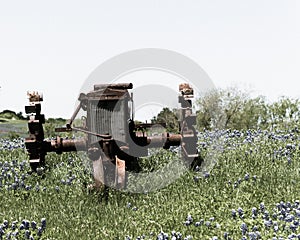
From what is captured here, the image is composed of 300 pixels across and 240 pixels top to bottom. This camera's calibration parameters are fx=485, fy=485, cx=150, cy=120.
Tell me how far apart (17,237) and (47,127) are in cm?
1203

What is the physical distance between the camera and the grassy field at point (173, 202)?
535 centimetres

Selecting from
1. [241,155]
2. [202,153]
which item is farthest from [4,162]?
[241,155]

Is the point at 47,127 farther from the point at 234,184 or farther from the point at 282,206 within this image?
the point at 282,206

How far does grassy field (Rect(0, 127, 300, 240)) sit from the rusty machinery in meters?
0.37

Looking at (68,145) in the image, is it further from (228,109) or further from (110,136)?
(228,109)

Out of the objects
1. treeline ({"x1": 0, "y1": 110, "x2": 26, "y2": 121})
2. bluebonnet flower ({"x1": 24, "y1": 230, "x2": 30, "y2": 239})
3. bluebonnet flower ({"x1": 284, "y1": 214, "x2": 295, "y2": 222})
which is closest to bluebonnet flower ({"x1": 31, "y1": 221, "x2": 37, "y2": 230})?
bluebonnet flower ({"x1": 24, "y1": 230, "x2": 30, "y2": 239})

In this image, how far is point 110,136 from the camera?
7.52 metres

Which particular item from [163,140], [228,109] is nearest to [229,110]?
[228,109]

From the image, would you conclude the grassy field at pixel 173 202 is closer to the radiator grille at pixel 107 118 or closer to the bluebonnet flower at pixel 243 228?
the bluebonnet flower at pixel 243 228

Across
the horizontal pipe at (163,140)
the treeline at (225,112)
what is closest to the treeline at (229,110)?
→ the treeline at (225,112)

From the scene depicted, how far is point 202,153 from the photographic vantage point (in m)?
8.84

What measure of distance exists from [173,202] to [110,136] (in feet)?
5.38

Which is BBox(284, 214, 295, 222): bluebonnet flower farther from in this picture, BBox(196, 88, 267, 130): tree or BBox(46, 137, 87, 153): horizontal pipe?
BBox(196, 88, 267, 130): tree

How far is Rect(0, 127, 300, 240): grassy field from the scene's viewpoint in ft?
17.6
